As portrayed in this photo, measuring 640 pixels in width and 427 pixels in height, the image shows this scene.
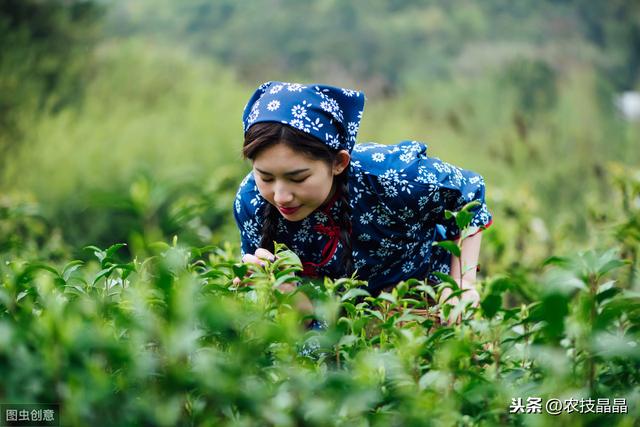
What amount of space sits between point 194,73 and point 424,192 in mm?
5190

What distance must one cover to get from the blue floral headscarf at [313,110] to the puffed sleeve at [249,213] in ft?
0.92

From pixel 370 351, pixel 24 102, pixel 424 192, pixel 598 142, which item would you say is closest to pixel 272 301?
pixel 370 351

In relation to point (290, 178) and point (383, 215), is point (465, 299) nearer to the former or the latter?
point (290, 178)

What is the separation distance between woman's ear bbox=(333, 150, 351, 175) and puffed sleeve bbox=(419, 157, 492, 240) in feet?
0.85

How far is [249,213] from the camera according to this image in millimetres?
2658

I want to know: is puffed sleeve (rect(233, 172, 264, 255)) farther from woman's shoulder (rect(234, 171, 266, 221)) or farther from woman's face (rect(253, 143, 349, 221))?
woman's face (rect(253, 143, 349, 221))

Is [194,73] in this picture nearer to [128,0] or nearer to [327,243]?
[128,0]

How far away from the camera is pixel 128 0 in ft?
34.2

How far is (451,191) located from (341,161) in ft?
1.26

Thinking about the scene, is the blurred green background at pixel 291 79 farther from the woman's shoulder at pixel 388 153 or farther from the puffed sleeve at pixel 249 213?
the woman's shoulder at pixel 388 153

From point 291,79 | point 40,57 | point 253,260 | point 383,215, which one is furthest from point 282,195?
point 291,79

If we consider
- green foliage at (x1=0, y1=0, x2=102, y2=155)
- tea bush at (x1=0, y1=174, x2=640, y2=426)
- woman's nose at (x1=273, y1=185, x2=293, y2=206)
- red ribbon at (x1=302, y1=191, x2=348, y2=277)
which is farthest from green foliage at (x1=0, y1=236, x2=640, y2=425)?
green foliage at (x1=0, y1=0, x2=102, y2=155)

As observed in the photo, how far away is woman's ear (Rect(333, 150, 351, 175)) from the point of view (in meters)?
2.46

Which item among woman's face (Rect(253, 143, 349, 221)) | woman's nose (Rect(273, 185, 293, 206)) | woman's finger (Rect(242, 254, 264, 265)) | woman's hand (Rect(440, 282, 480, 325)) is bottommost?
woman's hand (Rect(440, 282, 480, 325))
